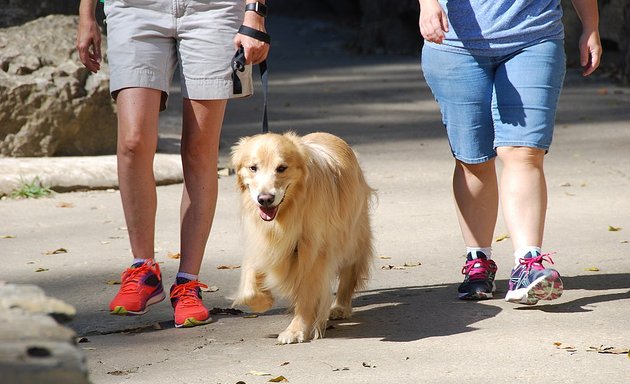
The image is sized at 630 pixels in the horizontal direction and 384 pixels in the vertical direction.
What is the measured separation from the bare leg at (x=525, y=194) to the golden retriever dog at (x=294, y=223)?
0.73 m

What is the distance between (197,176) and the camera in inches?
194

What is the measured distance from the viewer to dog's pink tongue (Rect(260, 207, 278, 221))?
450 centimetres

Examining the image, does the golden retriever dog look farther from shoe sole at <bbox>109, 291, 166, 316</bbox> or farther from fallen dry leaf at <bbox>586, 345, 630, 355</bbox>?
fallen dry leaf at <bbox>586, 345, 630, 355</bbox>

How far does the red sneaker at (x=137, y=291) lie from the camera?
4.89 m

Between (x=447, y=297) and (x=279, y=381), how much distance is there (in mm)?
1518

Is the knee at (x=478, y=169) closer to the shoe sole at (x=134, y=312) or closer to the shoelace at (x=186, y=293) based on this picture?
the shoelace at (x=186, y=293)

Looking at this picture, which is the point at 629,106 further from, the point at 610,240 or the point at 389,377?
the point at 389,377

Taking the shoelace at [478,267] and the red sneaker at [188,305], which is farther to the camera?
the shoelace at [478,267]

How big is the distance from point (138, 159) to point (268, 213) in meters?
0.71

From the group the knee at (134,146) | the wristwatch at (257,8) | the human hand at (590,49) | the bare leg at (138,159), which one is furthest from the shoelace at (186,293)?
the human hand at (590,49)

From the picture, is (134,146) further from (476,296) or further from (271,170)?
(476,296)

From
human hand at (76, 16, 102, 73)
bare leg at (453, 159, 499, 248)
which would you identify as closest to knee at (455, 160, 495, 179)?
bare leg at (453, 159, 499, 248)

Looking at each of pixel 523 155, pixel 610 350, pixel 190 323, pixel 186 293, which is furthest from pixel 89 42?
pixel 610 350

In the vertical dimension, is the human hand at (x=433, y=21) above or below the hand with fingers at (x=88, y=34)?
above
